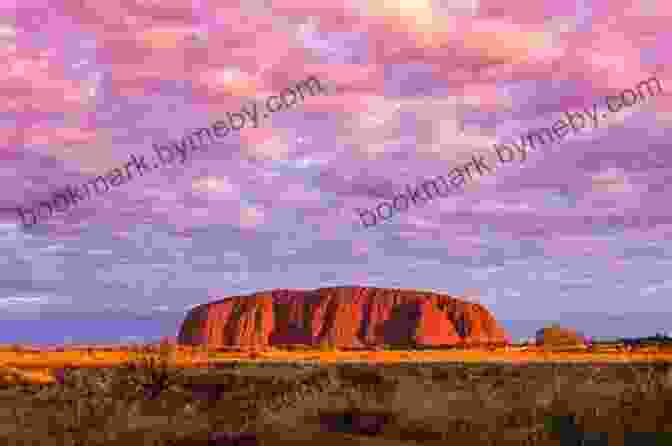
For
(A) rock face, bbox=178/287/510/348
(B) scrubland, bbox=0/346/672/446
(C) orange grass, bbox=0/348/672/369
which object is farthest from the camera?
(A) rock face, bbox=178/287/510/348

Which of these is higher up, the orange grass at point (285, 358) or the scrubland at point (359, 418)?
the scrubland at point (359, 418)

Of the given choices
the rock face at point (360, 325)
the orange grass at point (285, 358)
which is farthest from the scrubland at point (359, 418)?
the rock face at point (360, 325)

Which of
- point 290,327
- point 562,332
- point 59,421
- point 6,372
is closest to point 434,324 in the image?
point 290,327

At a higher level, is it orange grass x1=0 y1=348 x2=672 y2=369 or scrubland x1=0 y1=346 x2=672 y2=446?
scrubland x1=0 y1=346 x2=672 y2=446

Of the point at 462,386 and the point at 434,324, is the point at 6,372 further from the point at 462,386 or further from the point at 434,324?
the point at 434,324

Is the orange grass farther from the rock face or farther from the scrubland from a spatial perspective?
the rock face

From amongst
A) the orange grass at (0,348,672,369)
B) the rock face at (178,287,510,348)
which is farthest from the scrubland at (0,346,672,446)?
the rock face at (178,287,510,348)

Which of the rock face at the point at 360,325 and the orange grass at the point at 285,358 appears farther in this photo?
the rock face at the point at 360,325

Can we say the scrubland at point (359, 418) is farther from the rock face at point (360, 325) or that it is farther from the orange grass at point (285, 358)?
the rock face at point (360, 325)

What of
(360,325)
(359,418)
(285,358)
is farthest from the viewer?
(360,325)

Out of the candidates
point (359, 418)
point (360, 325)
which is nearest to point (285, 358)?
point (359, 418)

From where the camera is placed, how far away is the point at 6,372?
3384cm

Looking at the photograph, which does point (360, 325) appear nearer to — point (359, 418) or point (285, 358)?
point (285, 358)

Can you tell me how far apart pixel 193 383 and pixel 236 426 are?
11381 mm
